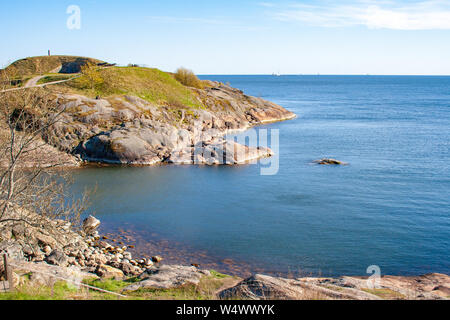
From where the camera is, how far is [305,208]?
32875 millimetres

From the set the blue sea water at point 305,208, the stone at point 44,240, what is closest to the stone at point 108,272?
the stone at point 44,240

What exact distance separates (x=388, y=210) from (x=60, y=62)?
3327 inches

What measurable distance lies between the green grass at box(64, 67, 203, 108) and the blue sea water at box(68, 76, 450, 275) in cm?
2167

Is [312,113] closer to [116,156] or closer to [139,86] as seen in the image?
[139,86]

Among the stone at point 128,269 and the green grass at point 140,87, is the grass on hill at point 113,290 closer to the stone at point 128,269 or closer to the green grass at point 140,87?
the stone at point 128,269

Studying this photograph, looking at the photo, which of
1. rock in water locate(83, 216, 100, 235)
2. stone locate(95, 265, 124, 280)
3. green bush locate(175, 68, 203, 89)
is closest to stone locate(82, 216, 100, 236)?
rock in water locate(83, 216, 100, 235)

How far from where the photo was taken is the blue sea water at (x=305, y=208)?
2488 centimetres

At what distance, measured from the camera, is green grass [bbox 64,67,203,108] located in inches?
2491

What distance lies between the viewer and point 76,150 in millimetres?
49219

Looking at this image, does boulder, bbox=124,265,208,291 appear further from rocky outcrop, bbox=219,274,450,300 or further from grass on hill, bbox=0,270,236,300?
rocky outcrop, bbox=219,274,450,300

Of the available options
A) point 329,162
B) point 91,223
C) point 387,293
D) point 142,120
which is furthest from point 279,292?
point 142,120

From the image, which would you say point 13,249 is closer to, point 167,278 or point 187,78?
point 167,278

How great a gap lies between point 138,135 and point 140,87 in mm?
21691

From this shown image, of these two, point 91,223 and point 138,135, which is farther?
point 138,135
